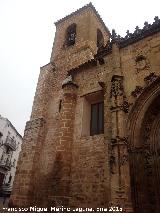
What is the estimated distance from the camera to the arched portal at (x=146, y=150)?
20.3ft

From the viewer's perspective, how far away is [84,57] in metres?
12.0

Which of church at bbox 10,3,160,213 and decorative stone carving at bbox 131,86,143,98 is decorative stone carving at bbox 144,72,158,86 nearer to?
church at bbox 10,3,160,213

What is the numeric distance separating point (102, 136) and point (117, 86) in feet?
6.43

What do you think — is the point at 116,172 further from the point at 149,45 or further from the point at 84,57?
the point at 84,57

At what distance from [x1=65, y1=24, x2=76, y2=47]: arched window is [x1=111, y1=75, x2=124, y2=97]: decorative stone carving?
716 cm

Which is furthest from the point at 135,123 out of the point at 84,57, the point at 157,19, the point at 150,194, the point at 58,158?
the point at 84,57

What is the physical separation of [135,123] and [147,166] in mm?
1436

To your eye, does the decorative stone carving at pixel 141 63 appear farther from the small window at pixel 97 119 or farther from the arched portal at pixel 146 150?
the small window at pixel 97 119

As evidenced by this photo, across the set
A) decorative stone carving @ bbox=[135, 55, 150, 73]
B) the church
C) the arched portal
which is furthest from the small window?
decorative stone carving @ bbox=[135, 55, 150, 73]

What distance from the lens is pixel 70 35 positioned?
15141 millimetres

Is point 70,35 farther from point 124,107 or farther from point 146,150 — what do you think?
point 146,150

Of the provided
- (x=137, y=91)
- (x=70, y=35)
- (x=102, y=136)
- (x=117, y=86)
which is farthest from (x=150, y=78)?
(x=70, y=35)

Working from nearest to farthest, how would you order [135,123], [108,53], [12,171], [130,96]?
A: [135,123], [130,96], [108,53], [12,171]

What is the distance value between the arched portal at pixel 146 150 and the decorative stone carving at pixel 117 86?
826 mm
